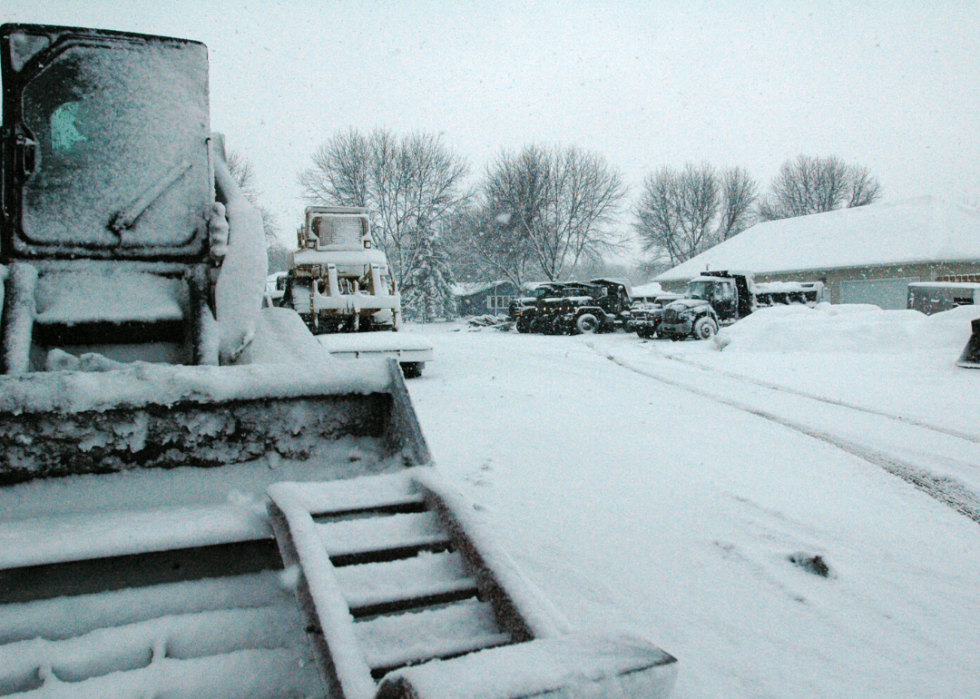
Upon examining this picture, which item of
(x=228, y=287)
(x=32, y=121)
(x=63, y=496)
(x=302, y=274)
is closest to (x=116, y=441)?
(x=63, y=496)

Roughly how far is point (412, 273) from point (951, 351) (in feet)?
110

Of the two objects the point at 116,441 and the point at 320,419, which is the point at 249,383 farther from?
the point at 116,441

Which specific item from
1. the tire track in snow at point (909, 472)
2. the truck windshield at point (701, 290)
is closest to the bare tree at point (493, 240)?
the truck windshield at point (701, 290)

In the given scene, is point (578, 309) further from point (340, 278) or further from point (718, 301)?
point (340, 278)

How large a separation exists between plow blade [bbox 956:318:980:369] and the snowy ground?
0.61 m

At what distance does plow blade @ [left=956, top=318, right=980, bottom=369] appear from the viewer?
9.66 metres

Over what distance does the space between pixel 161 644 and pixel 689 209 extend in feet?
170

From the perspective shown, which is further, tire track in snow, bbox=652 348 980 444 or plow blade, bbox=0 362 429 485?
tire track in snow, bbox=652 348 980 444

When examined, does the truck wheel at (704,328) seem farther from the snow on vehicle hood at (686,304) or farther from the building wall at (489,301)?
the building wall at (489,301)

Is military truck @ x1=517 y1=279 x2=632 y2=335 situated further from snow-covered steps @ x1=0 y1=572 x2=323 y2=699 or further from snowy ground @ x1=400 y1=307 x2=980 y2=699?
snow-covered steps @ x1=0 y1=572 x2=323 y2=699

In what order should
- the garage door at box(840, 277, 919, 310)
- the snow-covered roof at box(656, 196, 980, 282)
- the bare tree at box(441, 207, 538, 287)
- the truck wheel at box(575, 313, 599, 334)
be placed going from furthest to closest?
the bare tree at box(441, 207, 538, 287) → the snow-covered roof at box(656, 196, 980, 282) → the garage door at box(840, 277, 919, 310) → the truck wheel at box(575, 313, 599, 334)

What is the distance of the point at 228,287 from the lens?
2.86 metres

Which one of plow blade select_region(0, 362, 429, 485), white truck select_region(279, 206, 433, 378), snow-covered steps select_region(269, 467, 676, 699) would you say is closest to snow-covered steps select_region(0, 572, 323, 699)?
snow-covered steps select_region(269, 467, 676, 699)

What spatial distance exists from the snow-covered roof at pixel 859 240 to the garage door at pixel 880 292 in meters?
0.99
